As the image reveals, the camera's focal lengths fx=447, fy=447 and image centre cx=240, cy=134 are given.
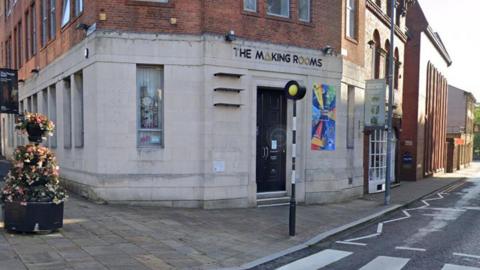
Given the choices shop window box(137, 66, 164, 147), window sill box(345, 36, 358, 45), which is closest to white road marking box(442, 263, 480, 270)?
shop window box(137, 66, 164, 147)

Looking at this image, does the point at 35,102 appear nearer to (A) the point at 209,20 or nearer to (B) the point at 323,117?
(A) the point at 209,20

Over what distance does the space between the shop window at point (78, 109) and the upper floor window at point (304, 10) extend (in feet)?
23.3

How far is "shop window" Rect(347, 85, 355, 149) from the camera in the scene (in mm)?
16016

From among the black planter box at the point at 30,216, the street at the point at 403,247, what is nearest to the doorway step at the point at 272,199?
the street at the point at 403,247

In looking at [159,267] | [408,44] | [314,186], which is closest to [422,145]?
[408,44]

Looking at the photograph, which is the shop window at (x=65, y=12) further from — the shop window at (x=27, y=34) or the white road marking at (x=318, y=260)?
the white road marking at (x=318, y=260)

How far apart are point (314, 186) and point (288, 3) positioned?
573cm

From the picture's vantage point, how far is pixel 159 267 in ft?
Answer: 21.5

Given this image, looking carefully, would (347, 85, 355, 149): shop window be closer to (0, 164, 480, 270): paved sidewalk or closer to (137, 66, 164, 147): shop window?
(0, 164, 480, 270): paved sidewalk

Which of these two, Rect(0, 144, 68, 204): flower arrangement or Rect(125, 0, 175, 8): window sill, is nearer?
Rect(0, 144, 68, 204): flower arrangement

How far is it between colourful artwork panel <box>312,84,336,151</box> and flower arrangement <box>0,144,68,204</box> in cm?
838

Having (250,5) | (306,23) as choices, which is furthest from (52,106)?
(306,23)

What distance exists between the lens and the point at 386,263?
736 cm

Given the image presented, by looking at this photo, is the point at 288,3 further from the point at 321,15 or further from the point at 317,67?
the point at 317,67
